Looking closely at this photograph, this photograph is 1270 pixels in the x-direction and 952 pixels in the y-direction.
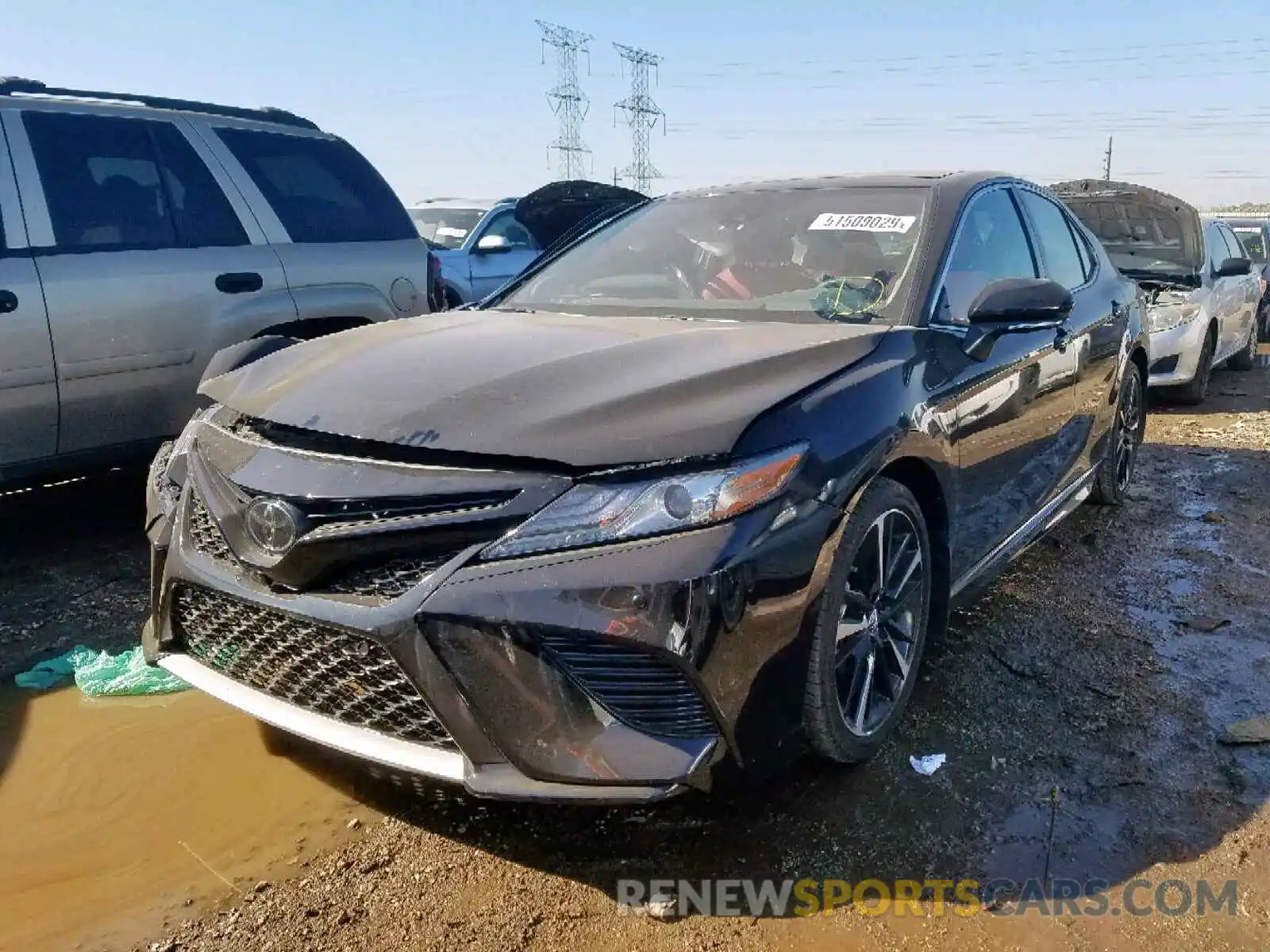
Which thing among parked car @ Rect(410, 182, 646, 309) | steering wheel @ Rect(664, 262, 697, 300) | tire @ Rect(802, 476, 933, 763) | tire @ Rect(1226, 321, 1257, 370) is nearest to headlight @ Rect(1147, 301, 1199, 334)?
tire @ Rect(1226, 321, 1257, 370)

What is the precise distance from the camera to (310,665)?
225 centimetres

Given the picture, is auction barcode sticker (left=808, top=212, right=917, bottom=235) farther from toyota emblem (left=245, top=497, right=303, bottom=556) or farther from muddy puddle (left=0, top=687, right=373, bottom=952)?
muddy puddle (left=0, top=687, right=373, bottom=952)

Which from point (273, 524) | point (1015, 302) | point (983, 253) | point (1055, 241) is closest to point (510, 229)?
point (1055, 241)

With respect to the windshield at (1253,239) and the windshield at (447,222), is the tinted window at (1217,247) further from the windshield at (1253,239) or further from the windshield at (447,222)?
the windshield at (447,222)

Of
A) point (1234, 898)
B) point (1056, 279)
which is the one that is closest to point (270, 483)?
point (1234, 898)

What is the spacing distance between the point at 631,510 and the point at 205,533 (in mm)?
1100

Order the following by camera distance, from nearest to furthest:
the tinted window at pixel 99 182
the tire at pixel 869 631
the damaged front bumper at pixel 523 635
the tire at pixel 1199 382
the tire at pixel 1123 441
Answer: the damaged front bumper at pixel 523 635 < the tire at pixel 869 631 < the tinted window at pixel 99 182 < the tire at pixel 1123 441 < the tire at pixel 1199 382

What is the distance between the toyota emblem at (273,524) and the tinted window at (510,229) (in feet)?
29.4

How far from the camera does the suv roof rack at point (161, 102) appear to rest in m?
4.20

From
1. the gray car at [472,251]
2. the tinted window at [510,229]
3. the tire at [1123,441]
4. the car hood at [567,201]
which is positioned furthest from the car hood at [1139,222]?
the tinted window at [510,229]

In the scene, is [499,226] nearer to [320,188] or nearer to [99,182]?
[320,188]

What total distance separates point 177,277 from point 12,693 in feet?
6.04

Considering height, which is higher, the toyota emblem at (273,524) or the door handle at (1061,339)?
the door handle at (1061,339)

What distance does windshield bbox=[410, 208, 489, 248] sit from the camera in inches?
475
